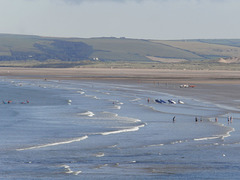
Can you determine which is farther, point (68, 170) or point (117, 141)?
point (117, 141)

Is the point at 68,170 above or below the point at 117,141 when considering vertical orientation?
above

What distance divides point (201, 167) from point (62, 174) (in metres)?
10.1

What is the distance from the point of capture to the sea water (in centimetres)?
4256

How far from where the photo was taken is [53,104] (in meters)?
95.7

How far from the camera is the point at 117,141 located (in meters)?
55.8

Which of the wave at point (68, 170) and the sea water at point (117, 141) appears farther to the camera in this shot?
the sea water at point (117, 141)

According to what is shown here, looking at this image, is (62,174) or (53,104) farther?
(53,104)

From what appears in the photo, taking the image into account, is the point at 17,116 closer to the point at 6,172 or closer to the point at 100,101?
the point at 100,101

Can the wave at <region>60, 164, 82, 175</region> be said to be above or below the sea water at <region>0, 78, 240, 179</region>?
above

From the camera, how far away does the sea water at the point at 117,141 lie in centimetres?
4256

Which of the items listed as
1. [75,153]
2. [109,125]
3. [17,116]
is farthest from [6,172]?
[17,116]

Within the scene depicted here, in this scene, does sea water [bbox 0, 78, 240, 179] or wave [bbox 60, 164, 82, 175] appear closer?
wave [bbox 60, 164, 82, 175]

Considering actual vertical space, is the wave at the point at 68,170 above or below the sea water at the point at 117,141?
above

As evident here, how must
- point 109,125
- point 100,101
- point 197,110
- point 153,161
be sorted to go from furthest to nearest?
point 100,101 < point 197,110 < point 109,125 < point 153,161
